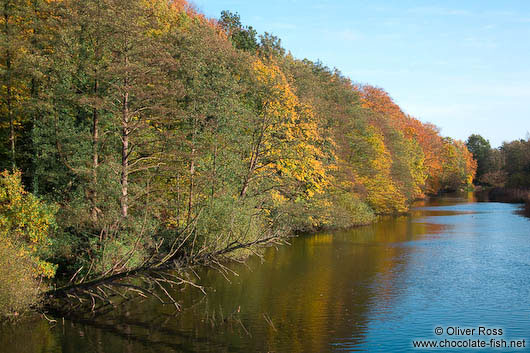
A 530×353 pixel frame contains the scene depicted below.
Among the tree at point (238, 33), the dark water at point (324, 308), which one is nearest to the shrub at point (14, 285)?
the dark water at point (324, 308)

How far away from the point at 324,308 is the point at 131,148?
1271cm

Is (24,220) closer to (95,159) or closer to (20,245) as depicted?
(20,245)

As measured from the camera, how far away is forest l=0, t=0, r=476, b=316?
20609 mm

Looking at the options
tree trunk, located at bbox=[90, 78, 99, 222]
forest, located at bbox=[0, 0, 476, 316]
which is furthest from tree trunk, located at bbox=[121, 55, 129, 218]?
tree trunk, located at bbox=[90, 78, 99, 222]

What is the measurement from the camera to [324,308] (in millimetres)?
19547

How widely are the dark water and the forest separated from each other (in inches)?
80.9

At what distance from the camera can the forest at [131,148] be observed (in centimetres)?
2061

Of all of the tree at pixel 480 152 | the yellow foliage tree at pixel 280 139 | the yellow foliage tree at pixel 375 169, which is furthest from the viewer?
the tree at pixel 480 152

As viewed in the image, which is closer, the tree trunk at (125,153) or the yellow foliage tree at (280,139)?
the tree trunk at (125,153)

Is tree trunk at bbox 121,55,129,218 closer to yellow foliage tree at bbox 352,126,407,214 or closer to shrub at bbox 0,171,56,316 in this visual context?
shrub at bbox 0,171,56,316

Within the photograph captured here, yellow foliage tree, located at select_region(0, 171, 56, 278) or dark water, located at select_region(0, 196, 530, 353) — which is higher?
yellow foliage tree, located at select_region(0, 171, 56, 278)

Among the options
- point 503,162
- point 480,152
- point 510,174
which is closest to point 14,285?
point 510,174

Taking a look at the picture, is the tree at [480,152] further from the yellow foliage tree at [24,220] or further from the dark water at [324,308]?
the yellow foliage tree at [24,220]

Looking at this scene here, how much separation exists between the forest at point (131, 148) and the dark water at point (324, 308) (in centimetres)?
206
